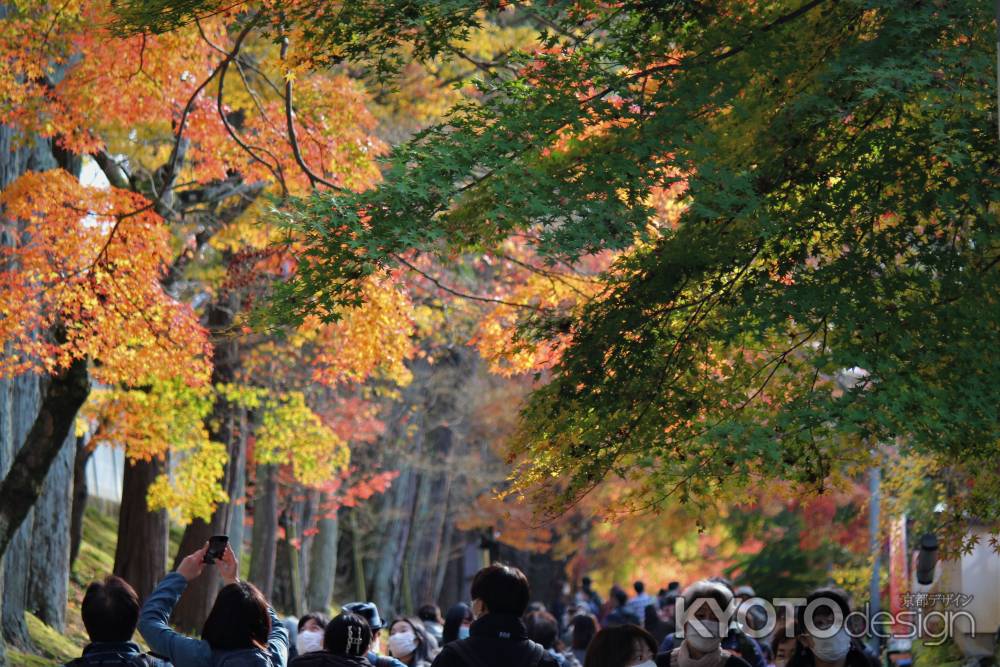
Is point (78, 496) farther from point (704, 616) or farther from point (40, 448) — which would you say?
point (704, 616)

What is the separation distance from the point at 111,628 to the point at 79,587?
2125 cm

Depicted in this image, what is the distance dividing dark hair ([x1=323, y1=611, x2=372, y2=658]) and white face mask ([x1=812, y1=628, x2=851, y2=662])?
2341mm

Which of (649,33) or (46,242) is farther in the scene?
(46,242)

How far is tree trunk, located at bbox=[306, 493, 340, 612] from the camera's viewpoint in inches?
1228

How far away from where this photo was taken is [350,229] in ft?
27.4

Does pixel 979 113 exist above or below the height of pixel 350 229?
above

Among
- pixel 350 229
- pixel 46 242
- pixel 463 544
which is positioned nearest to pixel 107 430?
pixel 46 242

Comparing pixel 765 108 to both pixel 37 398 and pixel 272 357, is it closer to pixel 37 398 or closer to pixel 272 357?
pixel 37 398

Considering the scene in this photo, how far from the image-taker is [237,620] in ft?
20.1

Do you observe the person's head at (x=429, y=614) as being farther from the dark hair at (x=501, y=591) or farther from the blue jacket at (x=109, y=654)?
the blue jacket at (x=109, y=654)

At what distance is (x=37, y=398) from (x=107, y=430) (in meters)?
2.44

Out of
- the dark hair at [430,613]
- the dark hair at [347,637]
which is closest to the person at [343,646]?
the dark hair at [347,637]

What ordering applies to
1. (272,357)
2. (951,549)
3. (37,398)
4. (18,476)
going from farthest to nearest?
(272,357) → (37,398) → (18,476) → (951,549)

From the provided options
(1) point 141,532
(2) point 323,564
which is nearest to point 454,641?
(1) point 141,532
